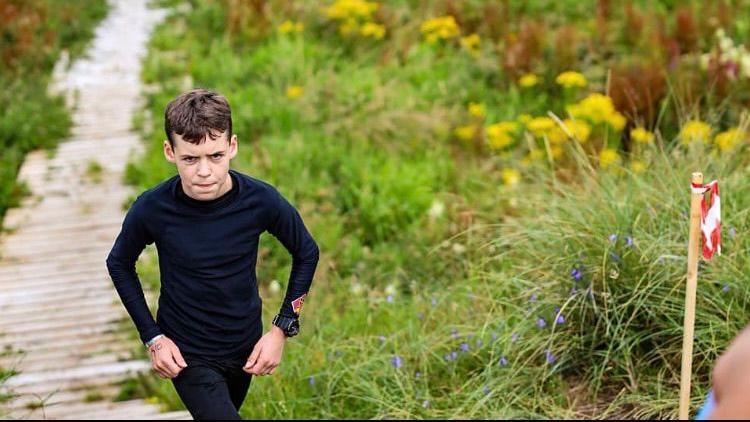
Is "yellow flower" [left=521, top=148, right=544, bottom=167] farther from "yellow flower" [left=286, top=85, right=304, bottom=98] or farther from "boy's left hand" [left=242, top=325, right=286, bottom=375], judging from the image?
"boy's left hand" [left=242, top=325, right=286, bottom=375]

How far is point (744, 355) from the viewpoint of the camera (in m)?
1.39

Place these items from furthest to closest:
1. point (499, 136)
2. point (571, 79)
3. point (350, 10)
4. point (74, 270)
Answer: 1. point (350, 10)
2. point (571, 79)
3. point (499, 136)
4. point (74, 270)

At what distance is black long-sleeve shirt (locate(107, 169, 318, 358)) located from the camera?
310cm

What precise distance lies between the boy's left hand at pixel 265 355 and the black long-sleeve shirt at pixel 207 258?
54 mm

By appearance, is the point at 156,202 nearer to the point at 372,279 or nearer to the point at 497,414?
the point at 497,414

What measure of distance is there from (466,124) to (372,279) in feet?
7.35

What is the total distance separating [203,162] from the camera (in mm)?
2955

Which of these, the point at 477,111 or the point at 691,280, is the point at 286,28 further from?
the point at 691,280

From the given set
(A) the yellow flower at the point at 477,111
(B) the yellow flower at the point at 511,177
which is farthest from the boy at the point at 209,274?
(A) the yellow flower at the point at 477,111

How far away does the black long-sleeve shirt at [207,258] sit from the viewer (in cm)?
310

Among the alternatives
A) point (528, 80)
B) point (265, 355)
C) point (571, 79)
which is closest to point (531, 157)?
point (571, 79)

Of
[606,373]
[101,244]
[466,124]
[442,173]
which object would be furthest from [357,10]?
[606,373]

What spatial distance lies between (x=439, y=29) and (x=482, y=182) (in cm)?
341

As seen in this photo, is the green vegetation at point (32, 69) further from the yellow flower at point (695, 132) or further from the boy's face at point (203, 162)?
the boy's face at point (203, 162)
